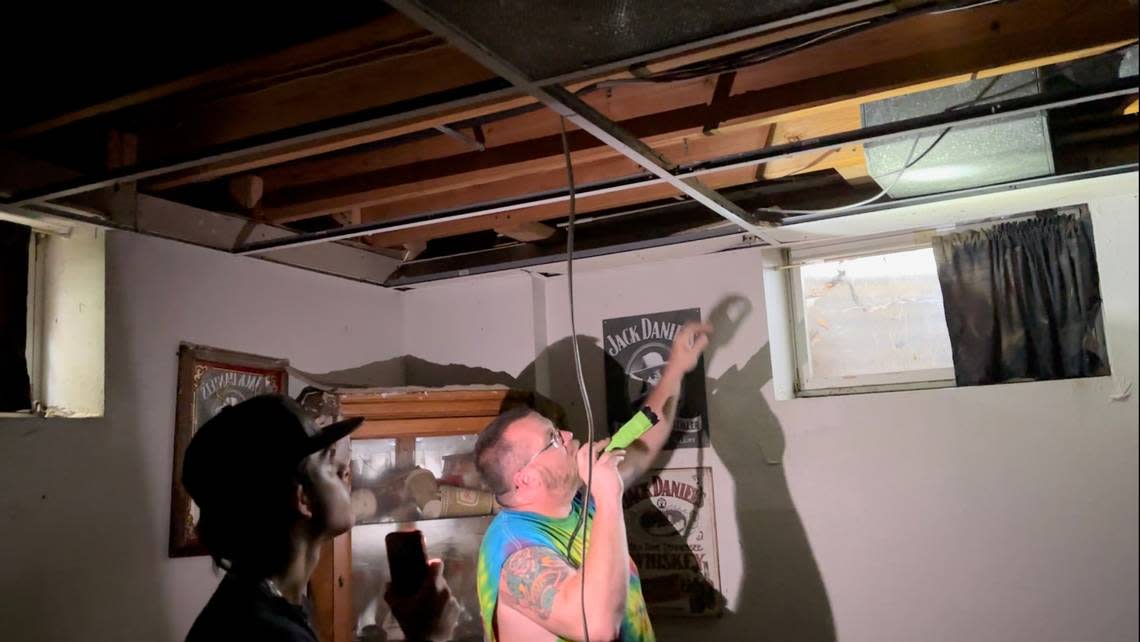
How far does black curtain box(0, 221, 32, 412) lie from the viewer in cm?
173

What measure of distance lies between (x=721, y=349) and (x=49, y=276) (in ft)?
5.54

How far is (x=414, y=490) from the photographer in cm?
242

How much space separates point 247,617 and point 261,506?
0.18 m

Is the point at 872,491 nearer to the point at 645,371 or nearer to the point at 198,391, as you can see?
the point at 645,371

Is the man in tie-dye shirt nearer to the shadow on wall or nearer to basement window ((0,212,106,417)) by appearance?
the shadow on wall

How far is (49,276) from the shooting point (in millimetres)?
1819

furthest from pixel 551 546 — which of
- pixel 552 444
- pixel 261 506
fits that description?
pixel 261 506

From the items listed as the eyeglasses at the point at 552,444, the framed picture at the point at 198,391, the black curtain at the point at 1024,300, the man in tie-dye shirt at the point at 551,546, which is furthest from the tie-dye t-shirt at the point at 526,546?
the black curtain at the point at 1024,300

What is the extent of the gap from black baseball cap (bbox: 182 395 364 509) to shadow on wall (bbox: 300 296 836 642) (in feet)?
3.56

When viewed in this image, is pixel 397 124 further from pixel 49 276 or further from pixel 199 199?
pixel 199 199

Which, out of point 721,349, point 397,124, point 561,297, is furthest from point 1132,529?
point 561,297

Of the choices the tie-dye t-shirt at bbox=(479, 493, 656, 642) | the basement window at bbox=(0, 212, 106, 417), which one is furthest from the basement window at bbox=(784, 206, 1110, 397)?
the basement window at bbox=(0, 212, 106, 417)

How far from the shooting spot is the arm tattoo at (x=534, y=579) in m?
1.73

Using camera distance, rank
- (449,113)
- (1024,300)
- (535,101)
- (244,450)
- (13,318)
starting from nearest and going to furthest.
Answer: (244,450) < (449,113) < (535,101) < (13,318) < (1024,300)
